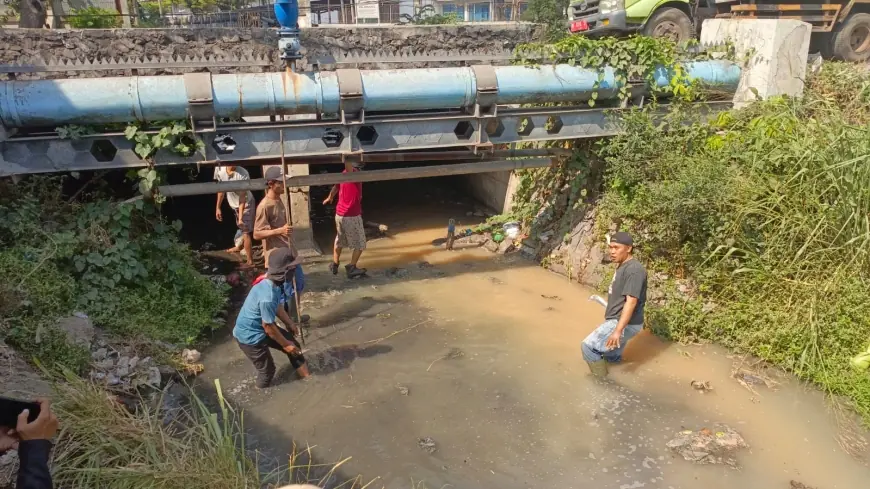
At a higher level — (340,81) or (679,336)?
(340,81)

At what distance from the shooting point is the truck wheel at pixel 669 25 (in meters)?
10.2

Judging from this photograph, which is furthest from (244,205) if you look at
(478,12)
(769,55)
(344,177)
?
(478,12)

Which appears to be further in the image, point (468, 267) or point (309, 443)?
point (468, 267)

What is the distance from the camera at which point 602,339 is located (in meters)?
5.54

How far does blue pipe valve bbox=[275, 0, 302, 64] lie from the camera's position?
578 cm

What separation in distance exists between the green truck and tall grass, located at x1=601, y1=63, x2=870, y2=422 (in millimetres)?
2931

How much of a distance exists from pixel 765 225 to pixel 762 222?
5 centimetres

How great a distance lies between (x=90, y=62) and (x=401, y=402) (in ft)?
32.6

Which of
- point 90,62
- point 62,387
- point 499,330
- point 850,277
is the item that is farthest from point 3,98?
point 850,277

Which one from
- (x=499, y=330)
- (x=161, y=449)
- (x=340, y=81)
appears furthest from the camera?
(x=499, y=330)

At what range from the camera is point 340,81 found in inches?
240

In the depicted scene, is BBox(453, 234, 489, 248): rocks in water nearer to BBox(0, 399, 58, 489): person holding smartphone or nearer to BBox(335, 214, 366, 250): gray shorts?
BBox(335, 214, 366, 250): gray shorts

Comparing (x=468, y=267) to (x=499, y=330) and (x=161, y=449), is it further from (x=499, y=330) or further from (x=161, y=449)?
(x=161, y=449)

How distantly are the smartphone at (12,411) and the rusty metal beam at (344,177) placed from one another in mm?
3967
